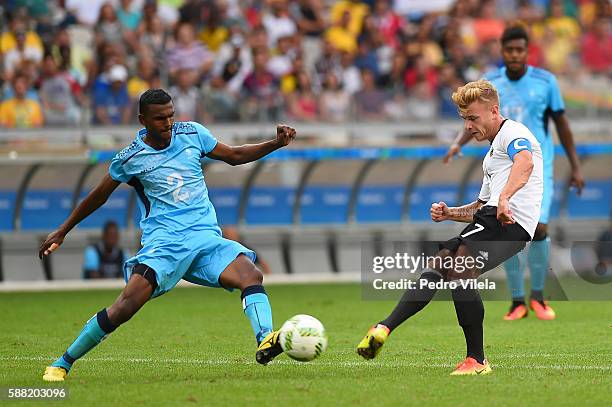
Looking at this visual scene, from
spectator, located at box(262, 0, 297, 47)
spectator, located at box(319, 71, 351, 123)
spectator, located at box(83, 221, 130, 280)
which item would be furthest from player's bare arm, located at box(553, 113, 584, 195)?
spectator, located at box(262, 0, 297, 47)

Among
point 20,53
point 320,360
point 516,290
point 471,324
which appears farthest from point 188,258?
point 20,53

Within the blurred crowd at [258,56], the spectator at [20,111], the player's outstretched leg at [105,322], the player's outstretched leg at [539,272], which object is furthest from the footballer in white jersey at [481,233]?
the spectator at [20,111]

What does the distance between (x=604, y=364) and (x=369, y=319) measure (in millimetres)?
4349

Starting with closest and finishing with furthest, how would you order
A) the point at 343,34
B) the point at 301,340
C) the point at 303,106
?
the point at 301,340 < the point at 303,106 < the point at 343,34

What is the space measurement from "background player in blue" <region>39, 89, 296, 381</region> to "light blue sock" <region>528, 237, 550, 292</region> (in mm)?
4431

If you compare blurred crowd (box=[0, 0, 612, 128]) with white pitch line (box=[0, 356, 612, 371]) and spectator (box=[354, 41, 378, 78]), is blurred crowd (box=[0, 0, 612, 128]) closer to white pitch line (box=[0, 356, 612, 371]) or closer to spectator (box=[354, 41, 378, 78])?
spectator (box=[354, 41, 378, 78])

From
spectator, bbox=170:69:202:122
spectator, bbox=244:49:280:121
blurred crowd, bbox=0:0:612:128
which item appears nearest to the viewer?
spectator, bbox=170:69:202:122

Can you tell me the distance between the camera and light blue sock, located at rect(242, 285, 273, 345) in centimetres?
798

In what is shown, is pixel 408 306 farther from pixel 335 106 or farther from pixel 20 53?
pixel 20 53

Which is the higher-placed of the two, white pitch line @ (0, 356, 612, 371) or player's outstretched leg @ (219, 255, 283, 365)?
player's outstretched leg @ (219, 255, 283, 365)

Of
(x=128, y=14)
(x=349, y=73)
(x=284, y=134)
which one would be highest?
(x=128, y=14)

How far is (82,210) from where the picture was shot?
322 inches

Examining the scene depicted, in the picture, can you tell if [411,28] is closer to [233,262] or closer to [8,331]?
[8,331]

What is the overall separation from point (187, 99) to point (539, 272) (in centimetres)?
730
